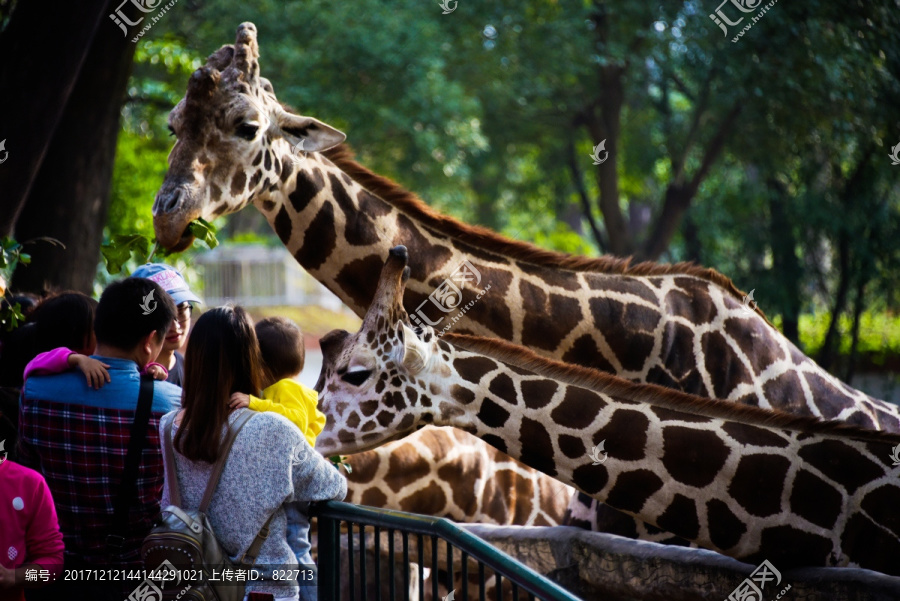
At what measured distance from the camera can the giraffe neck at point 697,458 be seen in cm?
396

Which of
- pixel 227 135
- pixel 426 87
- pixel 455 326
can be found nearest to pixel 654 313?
pixel 455 326

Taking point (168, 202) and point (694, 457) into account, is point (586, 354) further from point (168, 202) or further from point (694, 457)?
point (168, 202)

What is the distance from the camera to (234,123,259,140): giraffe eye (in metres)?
5.21

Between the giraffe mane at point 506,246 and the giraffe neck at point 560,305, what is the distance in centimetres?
1

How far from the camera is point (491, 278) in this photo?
215 inches

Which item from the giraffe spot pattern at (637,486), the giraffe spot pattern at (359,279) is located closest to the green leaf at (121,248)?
the giraffe spot pattern at (359,279)

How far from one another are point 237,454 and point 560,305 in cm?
258

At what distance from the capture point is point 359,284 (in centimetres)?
551

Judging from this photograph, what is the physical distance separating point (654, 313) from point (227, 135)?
249cm

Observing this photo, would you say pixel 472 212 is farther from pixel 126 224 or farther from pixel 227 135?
pixel 227 135

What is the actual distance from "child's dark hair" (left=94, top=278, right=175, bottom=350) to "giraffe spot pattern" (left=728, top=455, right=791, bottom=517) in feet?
7.82

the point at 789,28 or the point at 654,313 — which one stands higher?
the point at 789,28

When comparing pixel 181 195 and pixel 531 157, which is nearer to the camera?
pixel 181 195

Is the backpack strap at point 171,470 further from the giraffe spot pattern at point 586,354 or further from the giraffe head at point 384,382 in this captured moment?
the giraffe spot pattern at point 586,354
